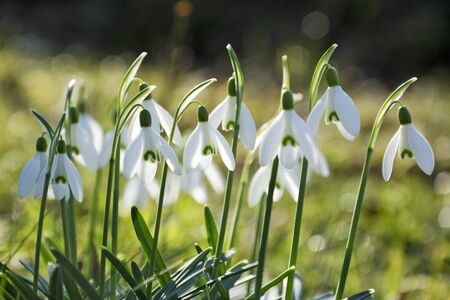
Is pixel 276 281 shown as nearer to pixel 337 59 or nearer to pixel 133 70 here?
pixel 133 70

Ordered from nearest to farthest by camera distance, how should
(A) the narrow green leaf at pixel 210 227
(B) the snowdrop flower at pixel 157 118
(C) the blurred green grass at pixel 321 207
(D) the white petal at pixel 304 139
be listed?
(D) the white petal at pixel 304 139 → (B) the snowdrop flower at pixel 157 118 → (A) the narrow green leaf at pixel 210 227 → (C) the blurred green grass at pixel 321 207

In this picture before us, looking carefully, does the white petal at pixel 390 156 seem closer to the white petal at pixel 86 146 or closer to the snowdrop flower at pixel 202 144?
the snowdrop flower at pixel 202 144

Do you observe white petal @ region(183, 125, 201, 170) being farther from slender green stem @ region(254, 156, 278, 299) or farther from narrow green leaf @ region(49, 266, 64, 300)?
narrow green leaf @ region(49, 266, 64, 300)

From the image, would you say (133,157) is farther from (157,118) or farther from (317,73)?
(317,73)

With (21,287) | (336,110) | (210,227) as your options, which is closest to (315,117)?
(336,110)

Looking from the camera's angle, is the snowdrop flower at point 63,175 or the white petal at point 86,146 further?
the white petal at point 86,146

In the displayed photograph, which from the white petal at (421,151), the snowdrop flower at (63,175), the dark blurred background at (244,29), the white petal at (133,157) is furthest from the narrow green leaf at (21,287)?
the dark blurred background at (244,29)
